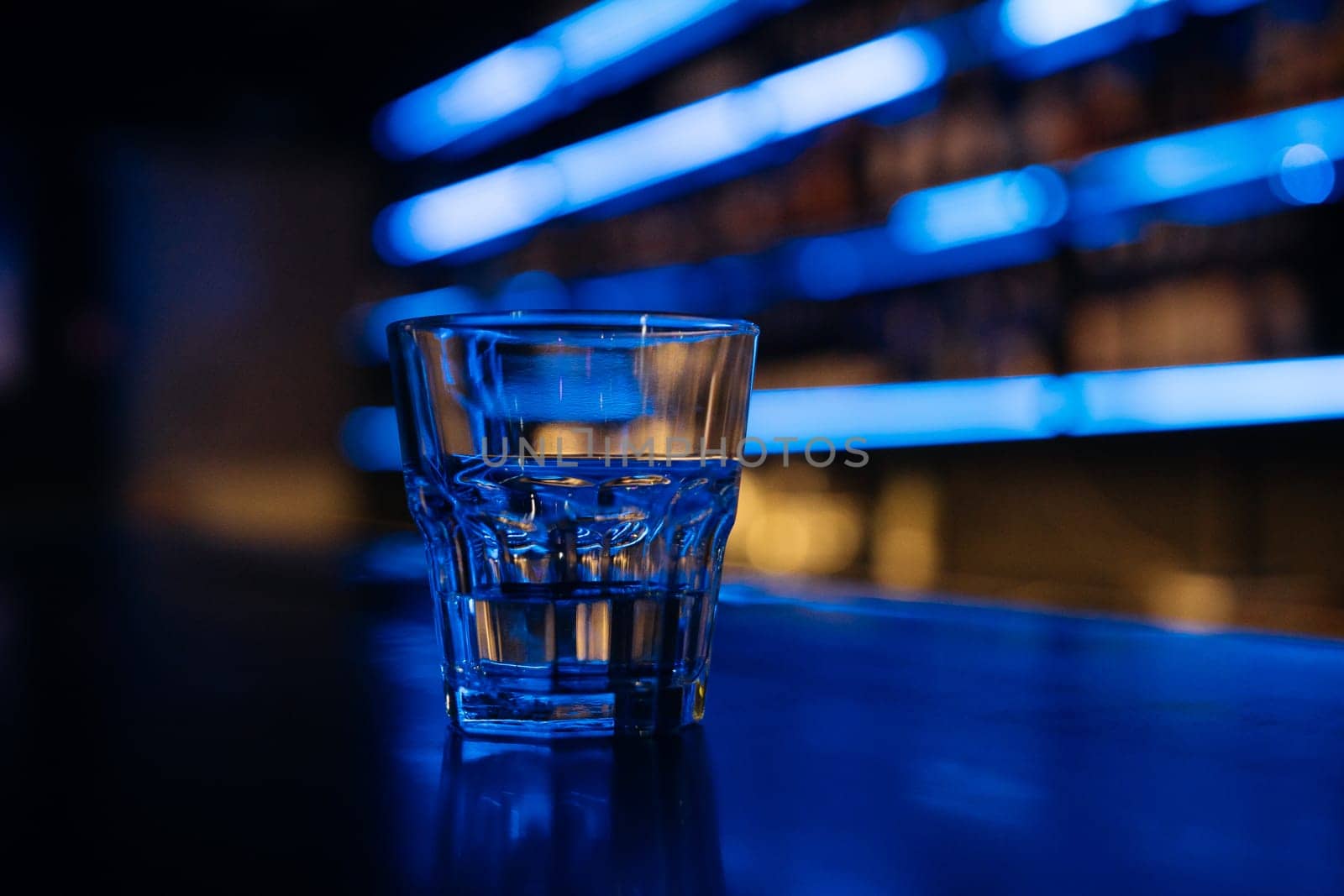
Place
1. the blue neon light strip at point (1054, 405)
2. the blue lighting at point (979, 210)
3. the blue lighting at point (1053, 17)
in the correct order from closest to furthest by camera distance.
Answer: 1. the blue neon light strip at point (1054, 405)
2. the blue lighting at point (1053, 17)
3. the blue lighting at point (979, 210)

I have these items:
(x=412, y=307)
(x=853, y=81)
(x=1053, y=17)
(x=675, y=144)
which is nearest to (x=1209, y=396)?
(x=1053, y=17)

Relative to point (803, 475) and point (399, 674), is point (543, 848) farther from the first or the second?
point (803, 475)

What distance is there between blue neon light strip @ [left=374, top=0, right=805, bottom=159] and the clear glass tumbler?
2872 millimetres

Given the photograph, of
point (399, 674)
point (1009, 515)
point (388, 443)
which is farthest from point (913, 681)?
point (388, 443)

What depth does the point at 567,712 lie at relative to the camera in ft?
1.18

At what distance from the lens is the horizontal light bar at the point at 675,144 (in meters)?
2.85

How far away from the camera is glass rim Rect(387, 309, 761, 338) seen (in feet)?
1.16

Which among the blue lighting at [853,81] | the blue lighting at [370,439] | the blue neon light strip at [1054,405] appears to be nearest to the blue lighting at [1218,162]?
the blue neon light strip at [1054,405]

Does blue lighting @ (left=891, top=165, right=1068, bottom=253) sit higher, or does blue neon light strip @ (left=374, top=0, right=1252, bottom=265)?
blue neon light strip @ (left=374, top=0, right=1252, bottom=265)

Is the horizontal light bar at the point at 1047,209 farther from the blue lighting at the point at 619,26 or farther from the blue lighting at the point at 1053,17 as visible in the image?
the blue lighting at the point at 619,26

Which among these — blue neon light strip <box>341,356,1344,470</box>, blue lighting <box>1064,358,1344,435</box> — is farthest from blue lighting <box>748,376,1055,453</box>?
blue lighting <box>1064,358,1344,435</box>

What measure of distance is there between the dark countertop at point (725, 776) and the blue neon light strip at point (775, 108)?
2.13 metres

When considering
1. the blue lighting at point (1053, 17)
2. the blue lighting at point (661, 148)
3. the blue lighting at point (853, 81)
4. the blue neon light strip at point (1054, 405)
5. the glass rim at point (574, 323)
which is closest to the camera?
the glass rim at point (574, 323)

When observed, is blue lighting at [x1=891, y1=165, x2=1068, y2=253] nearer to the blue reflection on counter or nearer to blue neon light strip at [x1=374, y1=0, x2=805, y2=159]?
blue neon light strip at [x1=374, y1=0, x2=805, y2=159]
